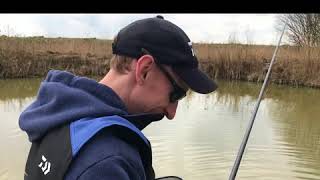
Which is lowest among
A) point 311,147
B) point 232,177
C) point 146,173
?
point 311,147

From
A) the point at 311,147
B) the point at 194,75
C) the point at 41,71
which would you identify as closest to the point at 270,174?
the point at 311,147

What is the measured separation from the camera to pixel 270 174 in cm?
579

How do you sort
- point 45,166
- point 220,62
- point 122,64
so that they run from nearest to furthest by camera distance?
point 45,166
point 122,64
point 220,62

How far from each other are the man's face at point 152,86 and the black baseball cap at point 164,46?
0.8 inches

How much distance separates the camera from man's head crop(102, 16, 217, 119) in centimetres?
111

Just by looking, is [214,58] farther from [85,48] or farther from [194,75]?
[194,75]

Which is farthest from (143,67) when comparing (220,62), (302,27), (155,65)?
(302,27)

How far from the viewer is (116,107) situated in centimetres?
104

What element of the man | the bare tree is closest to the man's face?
Result: the man

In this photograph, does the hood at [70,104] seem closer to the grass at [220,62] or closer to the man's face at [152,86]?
the man's face at [152,86]

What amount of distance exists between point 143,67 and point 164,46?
8 centimetres

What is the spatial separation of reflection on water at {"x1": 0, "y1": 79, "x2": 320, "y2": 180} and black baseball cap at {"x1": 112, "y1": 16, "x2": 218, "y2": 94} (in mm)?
4444

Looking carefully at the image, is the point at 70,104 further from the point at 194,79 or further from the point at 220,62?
the point at 220,62

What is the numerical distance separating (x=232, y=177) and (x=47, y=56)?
629 inches
